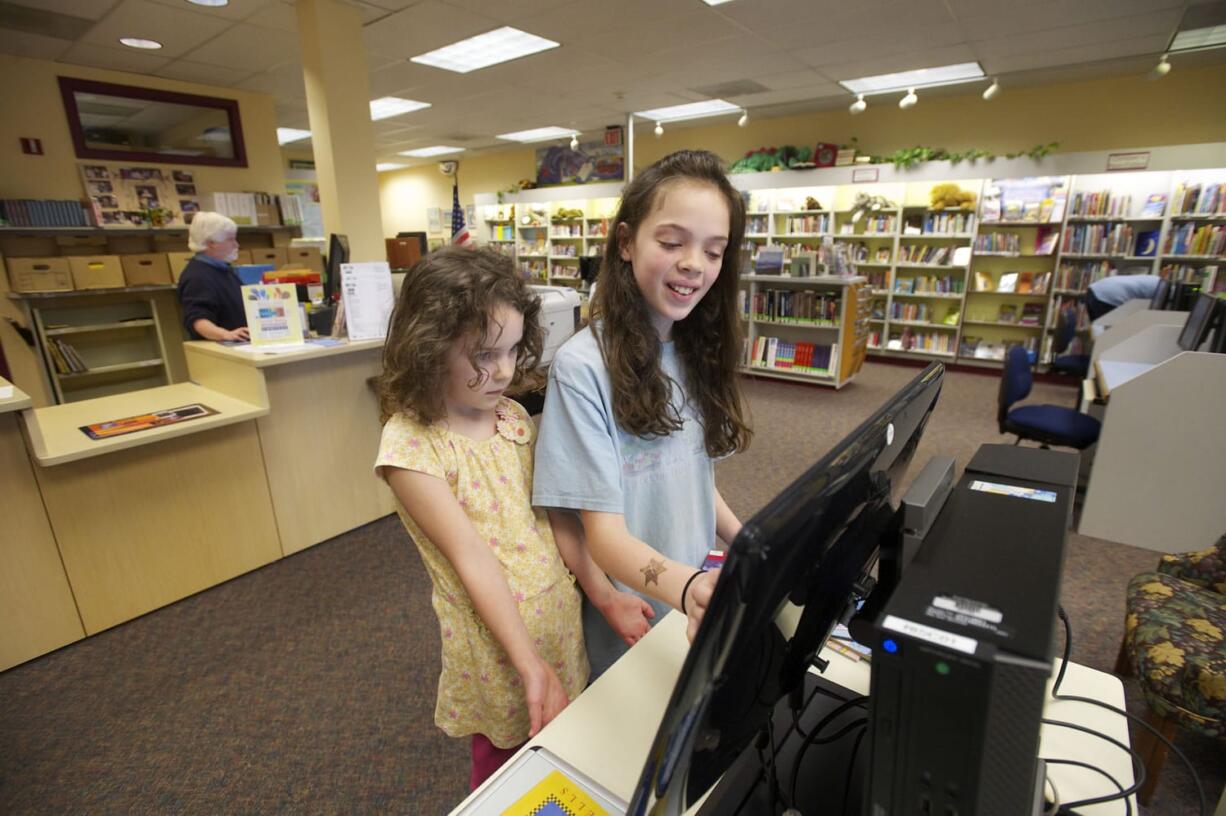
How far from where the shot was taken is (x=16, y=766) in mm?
1736

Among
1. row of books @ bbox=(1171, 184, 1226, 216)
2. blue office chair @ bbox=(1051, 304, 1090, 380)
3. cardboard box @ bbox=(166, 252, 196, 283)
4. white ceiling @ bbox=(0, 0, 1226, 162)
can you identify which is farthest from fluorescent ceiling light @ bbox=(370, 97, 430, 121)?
row of books @ bbox=(1171, 184, 1226, 216)

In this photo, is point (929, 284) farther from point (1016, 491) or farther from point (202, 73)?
point (202, 73)

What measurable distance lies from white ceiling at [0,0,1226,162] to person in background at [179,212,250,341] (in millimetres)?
1653

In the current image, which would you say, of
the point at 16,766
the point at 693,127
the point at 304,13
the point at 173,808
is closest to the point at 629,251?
the point at 173,808

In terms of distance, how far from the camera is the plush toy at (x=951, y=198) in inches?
254

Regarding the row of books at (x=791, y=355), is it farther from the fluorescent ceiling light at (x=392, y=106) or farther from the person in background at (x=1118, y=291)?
the fluorescent ceiling light at (x=392, y=106)

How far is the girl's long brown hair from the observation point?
87 centimetres

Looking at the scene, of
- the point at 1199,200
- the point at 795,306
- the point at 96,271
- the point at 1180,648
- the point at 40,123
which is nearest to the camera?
the point at 1180,648

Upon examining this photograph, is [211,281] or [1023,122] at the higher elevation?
[1023,122]

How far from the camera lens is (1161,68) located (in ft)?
15.9

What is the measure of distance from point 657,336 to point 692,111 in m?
7.30

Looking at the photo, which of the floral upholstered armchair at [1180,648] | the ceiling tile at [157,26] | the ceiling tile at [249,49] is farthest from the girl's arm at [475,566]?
the ceiling tile at [249,49]

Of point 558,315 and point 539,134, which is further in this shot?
point 539,134

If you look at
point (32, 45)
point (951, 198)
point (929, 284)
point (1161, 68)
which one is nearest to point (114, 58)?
point (32, 45)
